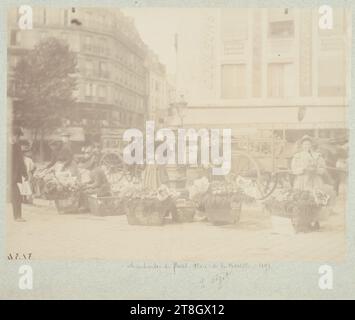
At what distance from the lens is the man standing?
17.1 ft

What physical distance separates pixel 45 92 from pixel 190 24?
1134 millimetres

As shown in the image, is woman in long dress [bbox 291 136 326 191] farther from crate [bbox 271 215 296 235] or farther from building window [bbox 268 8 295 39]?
building window [bbox 268 8 295 39]

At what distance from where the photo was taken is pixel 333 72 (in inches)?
205

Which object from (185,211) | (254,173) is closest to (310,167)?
(254,173)

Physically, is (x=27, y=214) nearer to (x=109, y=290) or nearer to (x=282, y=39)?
(x=109, y=290)

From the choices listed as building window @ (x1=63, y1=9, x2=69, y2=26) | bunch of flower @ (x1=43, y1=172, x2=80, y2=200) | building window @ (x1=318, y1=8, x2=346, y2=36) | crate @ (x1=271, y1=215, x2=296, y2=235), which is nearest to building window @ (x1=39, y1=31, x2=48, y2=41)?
building window @ (x1=63, y1=9, x2=69, y2=26)

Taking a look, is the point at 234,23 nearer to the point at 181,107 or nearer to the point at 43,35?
the point at 181,107

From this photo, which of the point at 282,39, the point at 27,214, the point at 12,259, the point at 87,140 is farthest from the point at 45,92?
the point at 282,39

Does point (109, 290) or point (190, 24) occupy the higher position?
point (190, 24)

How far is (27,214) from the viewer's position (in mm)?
5238

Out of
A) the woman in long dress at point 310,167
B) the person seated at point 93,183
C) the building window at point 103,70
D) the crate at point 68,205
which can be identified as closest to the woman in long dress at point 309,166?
the woman in long dress at point 310,167

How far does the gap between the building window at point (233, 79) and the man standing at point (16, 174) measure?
150 centimetres

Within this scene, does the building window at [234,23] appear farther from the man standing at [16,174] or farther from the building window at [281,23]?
the man standing at [16,174]

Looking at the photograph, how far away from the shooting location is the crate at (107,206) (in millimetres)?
5242
